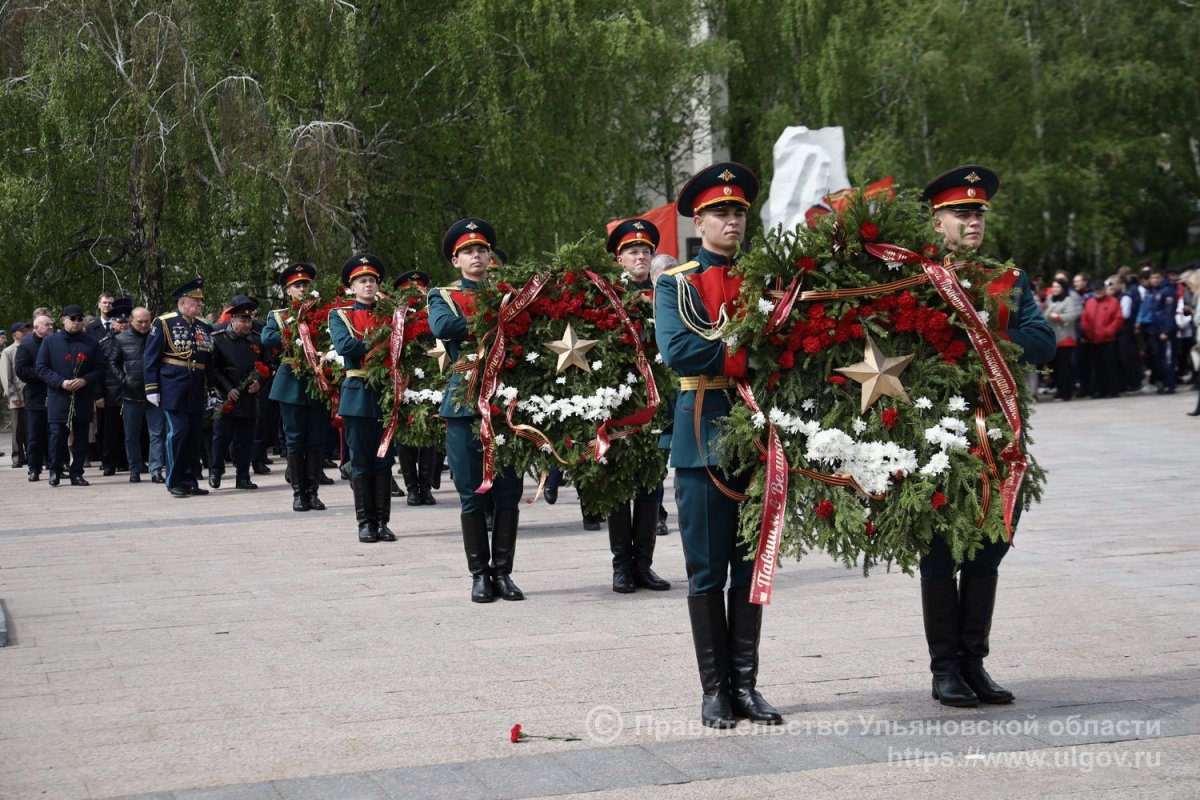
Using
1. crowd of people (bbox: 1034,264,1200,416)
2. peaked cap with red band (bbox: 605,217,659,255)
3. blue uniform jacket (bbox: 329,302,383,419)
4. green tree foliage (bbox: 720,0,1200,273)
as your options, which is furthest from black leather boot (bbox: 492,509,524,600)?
green tree foliage (bbox: 720,0,1200,273)

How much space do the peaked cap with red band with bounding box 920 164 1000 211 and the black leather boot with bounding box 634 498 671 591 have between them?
3627mm

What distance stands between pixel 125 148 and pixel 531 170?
6843 millimetres

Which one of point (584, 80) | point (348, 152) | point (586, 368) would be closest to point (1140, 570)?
point (586, 368)

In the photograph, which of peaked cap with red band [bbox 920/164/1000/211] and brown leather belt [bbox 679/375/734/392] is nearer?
brown leather belt [bbox 679/375/734/392]

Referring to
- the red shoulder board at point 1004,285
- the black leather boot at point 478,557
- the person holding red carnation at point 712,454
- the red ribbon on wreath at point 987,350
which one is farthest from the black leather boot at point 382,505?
the red ribbon on wreath at point 987,350

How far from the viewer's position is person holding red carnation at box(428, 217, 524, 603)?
9555 mm

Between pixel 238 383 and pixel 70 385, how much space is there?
2.25 metres

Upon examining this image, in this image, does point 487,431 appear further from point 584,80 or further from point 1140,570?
point 584,80

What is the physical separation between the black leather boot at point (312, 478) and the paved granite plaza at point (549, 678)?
2470mm

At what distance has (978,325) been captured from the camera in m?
6.23

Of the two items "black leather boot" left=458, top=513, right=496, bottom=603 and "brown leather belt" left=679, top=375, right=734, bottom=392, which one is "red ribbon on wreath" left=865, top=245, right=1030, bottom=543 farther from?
"black leather boot" left=458, top=513, right=496, bottom=603

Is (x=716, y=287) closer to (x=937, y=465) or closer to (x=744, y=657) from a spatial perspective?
(x=937, y=465)

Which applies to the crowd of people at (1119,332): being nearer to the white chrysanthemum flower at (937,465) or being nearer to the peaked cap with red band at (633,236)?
the peaked cap with red band at (633,236)

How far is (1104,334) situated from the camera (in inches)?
1049
